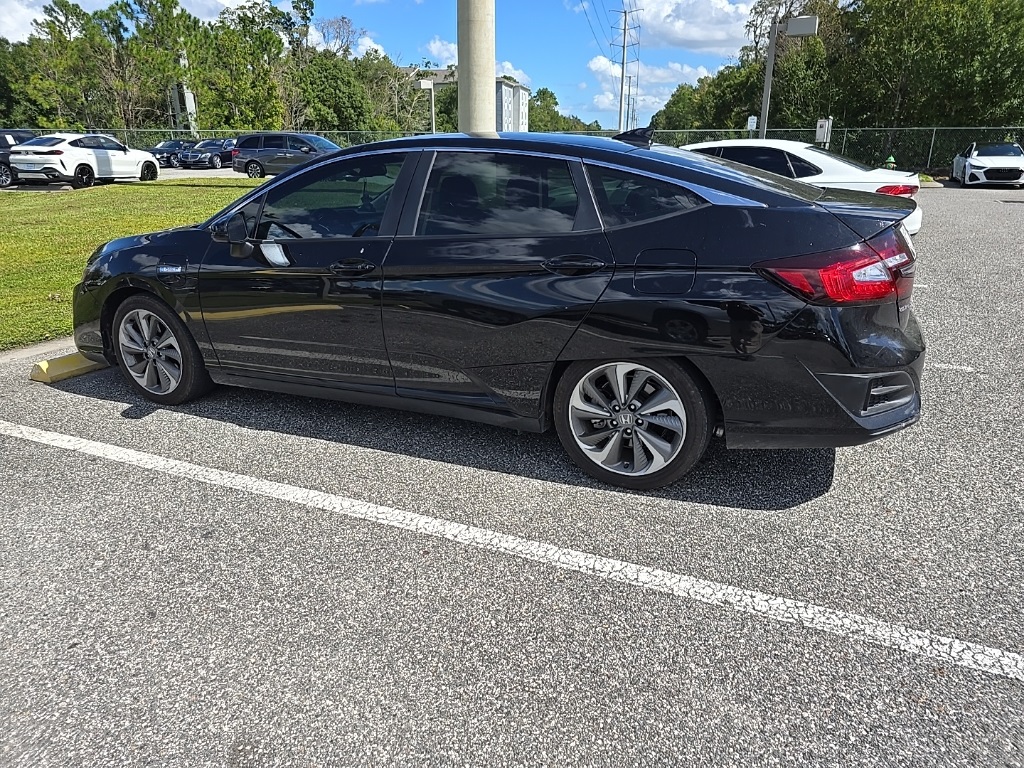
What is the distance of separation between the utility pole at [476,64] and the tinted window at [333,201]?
Result: 29.5 feet

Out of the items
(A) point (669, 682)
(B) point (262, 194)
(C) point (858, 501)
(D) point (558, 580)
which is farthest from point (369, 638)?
(B) point (262, 194)

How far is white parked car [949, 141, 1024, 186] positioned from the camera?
2238 centimetres

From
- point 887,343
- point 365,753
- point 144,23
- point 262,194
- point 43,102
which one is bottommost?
point 365,753

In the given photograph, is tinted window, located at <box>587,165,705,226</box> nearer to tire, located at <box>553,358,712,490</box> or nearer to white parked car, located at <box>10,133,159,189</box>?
tire, located at <box>553,358,712,490</box>

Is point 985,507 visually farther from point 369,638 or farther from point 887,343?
point 369,638

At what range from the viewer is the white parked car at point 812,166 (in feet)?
30.9

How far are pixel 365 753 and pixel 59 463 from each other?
2816 millimetres

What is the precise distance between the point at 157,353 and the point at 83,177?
19.7m

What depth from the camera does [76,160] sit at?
20.2 metres

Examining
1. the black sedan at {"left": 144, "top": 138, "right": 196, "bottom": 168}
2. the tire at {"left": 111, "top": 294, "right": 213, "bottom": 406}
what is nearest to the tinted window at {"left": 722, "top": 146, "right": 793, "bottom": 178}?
the tire at {"left": 111, "top": 294, "right": 213, "bottom": 406}

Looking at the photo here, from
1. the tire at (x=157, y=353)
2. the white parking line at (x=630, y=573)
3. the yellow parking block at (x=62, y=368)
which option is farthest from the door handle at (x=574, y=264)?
the yellow parking block at (x=62, y=368)

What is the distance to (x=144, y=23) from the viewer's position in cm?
5331

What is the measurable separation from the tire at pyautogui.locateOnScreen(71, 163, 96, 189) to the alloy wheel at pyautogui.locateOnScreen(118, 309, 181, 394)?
1915cm

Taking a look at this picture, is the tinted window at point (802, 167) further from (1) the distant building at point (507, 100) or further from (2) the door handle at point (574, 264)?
(1) the distant building at point (507, 100)
